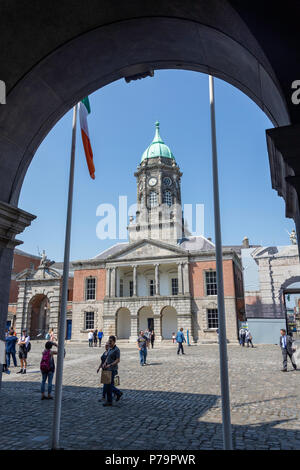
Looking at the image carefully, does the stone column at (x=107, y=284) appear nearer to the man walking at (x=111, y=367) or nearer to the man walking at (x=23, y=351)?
the man walking at (x=23, y=351)

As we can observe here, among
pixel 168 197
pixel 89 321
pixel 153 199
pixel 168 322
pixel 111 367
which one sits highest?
pixel 168 197

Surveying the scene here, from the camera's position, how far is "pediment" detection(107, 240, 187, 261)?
3759 cm

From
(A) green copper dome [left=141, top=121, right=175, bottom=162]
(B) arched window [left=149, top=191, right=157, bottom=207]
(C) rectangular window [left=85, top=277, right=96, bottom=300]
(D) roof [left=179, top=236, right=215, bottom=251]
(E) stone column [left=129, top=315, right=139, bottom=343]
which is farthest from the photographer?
(A) green copper dome [left=141, top=121, right=175, bottom=162]

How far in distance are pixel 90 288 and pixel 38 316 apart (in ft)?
26.2

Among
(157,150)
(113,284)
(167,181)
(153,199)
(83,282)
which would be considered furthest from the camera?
(157,150)

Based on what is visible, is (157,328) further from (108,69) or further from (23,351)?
(108,69)

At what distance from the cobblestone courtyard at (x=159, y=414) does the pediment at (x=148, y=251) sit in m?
25.6

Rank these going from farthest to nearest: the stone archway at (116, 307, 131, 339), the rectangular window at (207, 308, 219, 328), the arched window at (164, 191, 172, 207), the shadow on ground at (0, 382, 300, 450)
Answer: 1. the arched window at (164, 191, 172, 207)
2. the stone archway at (116, 307, 131, 339)
3. the rectangular window at (207, 308, 219, 328)
4. the shadow on ground at (0, 382, 300, 450)

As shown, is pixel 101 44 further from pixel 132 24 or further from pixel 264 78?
pixel 264 78

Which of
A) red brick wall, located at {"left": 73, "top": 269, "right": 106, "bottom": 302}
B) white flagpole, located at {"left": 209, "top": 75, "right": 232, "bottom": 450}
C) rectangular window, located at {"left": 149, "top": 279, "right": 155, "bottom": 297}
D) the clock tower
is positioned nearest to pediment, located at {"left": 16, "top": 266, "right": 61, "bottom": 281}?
red brick wall, located at {"left": 73, "top": 269, "right": 106, "bottom": 302}

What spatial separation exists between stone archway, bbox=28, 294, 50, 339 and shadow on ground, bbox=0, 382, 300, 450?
33.1 meters

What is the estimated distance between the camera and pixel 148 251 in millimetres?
38531

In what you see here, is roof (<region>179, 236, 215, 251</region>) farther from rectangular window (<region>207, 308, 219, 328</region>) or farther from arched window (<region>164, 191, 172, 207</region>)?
rectangular window (<region>207, 308, 219, 328</region>)

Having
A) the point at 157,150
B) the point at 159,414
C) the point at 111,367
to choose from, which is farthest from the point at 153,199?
the point at 159,414
